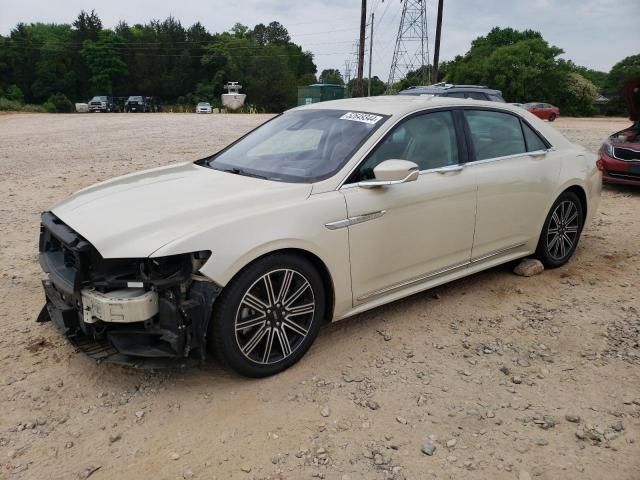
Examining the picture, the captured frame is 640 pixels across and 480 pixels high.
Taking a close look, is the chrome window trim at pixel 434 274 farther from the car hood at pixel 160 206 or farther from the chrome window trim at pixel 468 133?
the car hood at pixel 160 206

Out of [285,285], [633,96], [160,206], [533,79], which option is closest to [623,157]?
[633,96]

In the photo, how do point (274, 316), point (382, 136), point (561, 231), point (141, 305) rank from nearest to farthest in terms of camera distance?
point (141, 305), point (274, 316), point (382, 136), point (561, 231)

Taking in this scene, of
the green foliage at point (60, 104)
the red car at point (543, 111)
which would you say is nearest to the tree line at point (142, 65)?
the green foliage at point (60, 104)

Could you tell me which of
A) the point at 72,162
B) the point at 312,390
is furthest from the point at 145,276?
the point at 72,162

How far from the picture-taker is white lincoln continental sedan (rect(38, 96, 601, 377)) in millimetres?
2922

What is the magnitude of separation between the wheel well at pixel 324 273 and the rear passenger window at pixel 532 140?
2419mm

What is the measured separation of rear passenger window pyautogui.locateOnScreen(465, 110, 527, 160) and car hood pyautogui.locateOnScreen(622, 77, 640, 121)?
259 inches

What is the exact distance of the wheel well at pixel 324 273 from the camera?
129 inches

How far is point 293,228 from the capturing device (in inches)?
125

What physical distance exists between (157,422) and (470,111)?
322cm

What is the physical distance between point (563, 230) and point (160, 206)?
3779 millimetres

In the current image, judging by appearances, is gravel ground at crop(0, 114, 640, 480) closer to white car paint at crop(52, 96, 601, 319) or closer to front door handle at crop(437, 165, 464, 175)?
white car paint at crop(52, 96, 601, 319)

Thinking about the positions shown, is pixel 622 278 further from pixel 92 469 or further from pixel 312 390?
pixel 92 469

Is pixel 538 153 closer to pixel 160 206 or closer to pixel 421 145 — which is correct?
pixel 421 145
